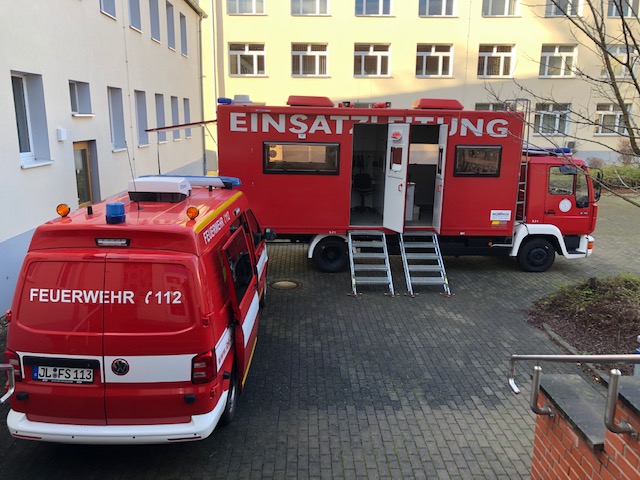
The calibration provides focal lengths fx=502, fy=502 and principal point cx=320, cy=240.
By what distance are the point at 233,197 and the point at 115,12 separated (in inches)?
368

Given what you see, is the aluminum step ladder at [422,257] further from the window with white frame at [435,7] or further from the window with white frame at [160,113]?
the window with white frame at [435,7]

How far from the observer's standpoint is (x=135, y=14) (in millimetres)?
14586

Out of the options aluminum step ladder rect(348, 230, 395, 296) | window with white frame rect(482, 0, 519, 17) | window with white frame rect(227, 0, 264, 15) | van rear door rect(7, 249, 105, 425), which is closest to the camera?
van rear door rect(7, 249, 105, 425)

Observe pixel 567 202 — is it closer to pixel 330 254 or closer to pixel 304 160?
pixel 330 254

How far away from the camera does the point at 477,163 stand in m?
9.60

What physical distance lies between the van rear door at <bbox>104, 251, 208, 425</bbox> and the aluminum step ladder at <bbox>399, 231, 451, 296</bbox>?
5.69 metres

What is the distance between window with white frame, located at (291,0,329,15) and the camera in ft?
85.7

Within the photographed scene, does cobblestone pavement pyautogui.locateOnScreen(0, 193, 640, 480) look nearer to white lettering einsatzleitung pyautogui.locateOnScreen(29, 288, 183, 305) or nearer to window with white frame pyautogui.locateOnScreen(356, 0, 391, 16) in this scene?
white lettering einsatzleitung pyautogui.locateOnScreen(29, 288, 183, 305)

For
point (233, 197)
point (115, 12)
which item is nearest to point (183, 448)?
point (233, 197)

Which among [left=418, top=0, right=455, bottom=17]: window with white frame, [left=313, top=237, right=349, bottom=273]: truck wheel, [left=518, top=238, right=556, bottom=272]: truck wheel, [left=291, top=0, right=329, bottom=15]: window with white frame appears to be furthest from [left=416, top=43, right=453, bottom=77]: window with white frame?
[left=313, top=237, right=349, bottom=273]: truck wheel

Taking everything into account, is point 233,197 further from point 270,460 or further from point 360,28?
point 360,28

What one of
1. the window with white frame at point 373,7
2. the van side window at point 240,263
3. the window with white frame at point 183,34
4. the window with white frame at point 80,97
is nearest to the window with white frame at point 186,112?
the window with white frame at point 183,34

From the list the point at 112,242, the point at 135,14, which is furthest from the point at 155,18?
the point at 112,242

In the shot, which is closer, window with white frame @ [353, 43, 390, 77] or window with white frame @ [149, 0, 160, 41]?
window with white frame @ [149, 0, 160, 41]
